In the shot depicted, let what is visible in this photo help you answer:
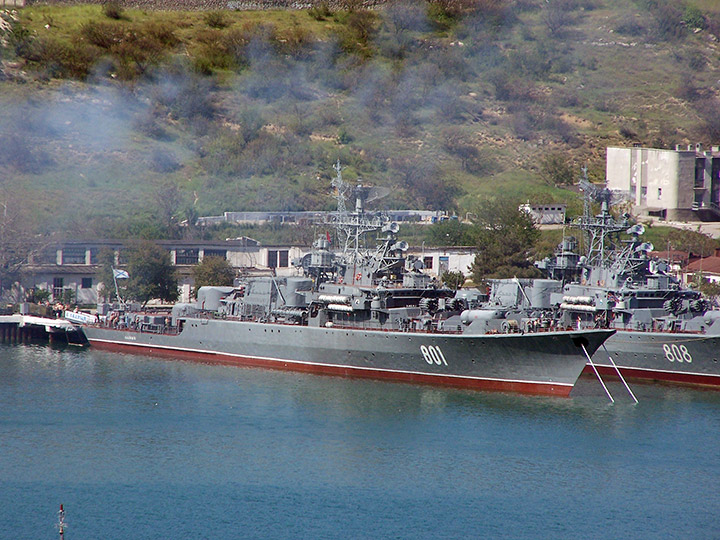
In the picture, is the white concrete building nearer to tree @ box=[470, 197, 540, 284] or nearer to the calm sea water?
tree @ box=[470, 197, 540, 284]

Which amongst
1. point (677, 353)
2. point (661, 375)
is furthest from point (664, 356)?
point (661, 375)

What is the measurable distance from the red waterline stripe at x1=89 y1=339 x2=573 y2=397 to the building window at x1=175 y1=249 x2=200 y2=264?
14076 mm

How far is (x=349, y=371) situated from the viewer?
47656 mm

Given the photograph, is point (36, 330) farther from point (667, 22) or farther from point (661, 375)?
point (667, 22)

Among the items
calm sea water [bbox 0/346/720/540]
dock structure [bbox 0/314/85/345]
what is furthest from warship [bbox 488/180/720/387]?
dock structure [bbox 0/314/85/345]

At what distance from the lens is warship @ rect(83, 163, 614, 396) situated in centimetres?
4362

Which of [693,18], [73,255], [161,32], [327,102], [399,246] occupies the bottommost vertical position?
[73,255]

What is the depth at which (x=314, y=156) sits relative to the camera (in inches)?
3740

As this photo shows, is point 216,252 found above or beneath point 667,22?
beneath

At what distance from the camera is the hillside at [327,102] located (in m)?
85.4

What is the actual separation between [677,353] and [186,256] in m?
35.7

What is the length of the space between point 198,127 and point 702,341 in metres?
62.4

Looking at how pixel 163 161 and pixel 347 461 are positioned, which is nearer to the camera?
pixel 347 461

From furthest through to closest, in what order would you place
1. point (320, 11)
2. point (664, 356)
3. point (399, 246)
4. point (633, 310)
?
1. point (320, 11)
2. point (399, 246)
3. point (633, 310)
4. point (664, 356)
